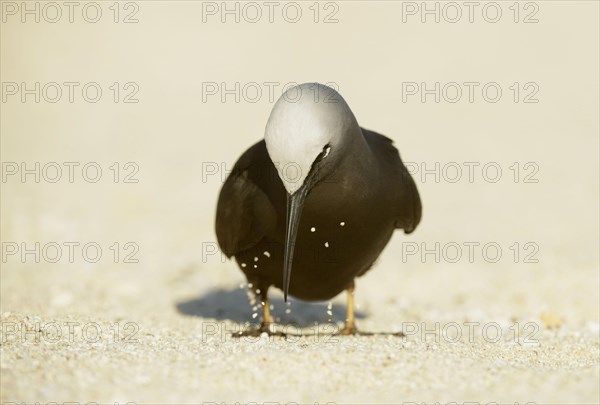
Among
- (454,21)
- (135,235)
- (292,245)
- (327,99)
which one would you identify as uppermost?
(454,21)

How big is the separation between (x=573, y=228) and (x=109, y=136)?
8699 mm

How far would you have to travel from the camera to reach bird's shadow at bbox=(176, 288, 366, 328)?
28.3 ft

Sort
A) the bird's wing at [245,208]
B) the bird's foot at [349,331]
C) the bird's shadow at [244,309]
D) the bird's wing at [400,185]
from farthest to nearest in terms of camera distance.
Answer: the bird's shadow at [244,309]
the bird's foot at [349,331]
the bird's wing at [400,185]
the bird's wing at [245,208]

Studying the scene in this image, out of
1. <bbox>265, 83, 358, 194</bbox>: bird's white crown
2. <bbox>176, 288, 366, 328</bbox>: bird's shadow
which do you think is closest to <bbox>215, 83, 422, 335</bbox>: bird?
<bbox>265, 83, 358, 194</bbox>: bird's white crown

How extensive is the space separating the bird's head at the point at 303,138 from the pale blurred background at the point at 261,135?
6.67 feet

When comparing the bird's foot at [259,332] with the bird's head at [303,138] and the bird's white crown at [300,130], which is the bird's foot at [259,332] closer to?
the bird's head at [303,138]

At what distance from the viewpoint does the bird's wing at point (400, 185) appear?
22.2 feet

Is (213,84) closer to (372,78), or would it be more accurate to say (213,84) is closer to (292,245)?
(372,78)

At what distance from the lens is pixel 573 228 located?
11492mm

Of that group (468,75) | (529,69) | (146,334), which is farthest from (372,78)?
(146,334)

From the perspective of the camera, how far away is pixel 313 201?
6.10 metres

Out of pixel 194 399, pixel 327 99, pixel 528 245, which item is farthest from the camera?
pixel 528 245

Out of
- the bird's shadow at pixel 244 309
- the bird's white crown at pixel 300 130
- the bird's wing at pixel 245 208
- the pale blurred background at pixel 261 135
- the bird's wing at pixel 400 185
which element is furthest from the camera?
the pale blurred background at pixel 261 135

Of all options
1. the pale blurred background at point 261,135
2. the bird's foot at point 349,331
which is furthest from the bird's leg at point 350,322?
the pale blurred background at point 261,135
